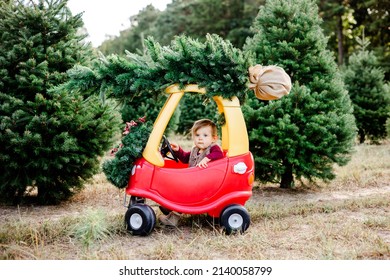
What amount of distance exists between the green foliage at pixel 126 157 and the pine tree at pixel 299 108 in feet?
7.22

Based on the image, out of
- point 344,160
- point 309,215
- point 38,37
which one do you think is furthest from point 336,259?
point 38,37

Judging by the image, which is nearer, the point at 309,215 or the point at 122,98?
the point at 122,98

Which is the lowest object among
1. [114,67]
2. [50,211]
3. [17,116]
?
[50,211]

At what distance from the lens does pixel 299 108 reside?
20.2 ft

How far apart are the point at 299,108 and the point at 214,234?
281 cm

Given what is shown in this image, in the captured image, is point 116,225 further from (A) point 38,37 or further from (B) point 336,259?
(A) point 38,37

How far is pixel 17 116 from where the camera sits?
511 cm

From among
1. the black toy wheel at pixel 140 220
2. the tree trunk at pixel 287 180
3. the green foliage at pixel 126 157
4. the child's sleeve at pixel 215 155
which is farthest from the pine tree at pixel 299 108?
the black toy wheel at pixel 140 220

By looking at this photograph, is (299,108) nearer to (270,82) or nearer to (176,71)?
(270,82)

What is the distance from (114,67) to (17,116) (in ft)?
5.51

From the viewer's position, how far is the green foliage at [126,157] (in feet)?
14.0

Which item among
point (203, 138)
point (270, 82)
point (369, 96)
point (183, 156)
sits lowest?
point (183, 156)

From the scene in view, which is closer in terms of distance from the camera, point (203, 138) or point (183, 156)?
point (203, 138)

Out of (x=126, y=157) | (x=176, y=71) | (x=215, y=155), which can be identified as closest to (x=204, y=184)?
(x=215, y=155)
